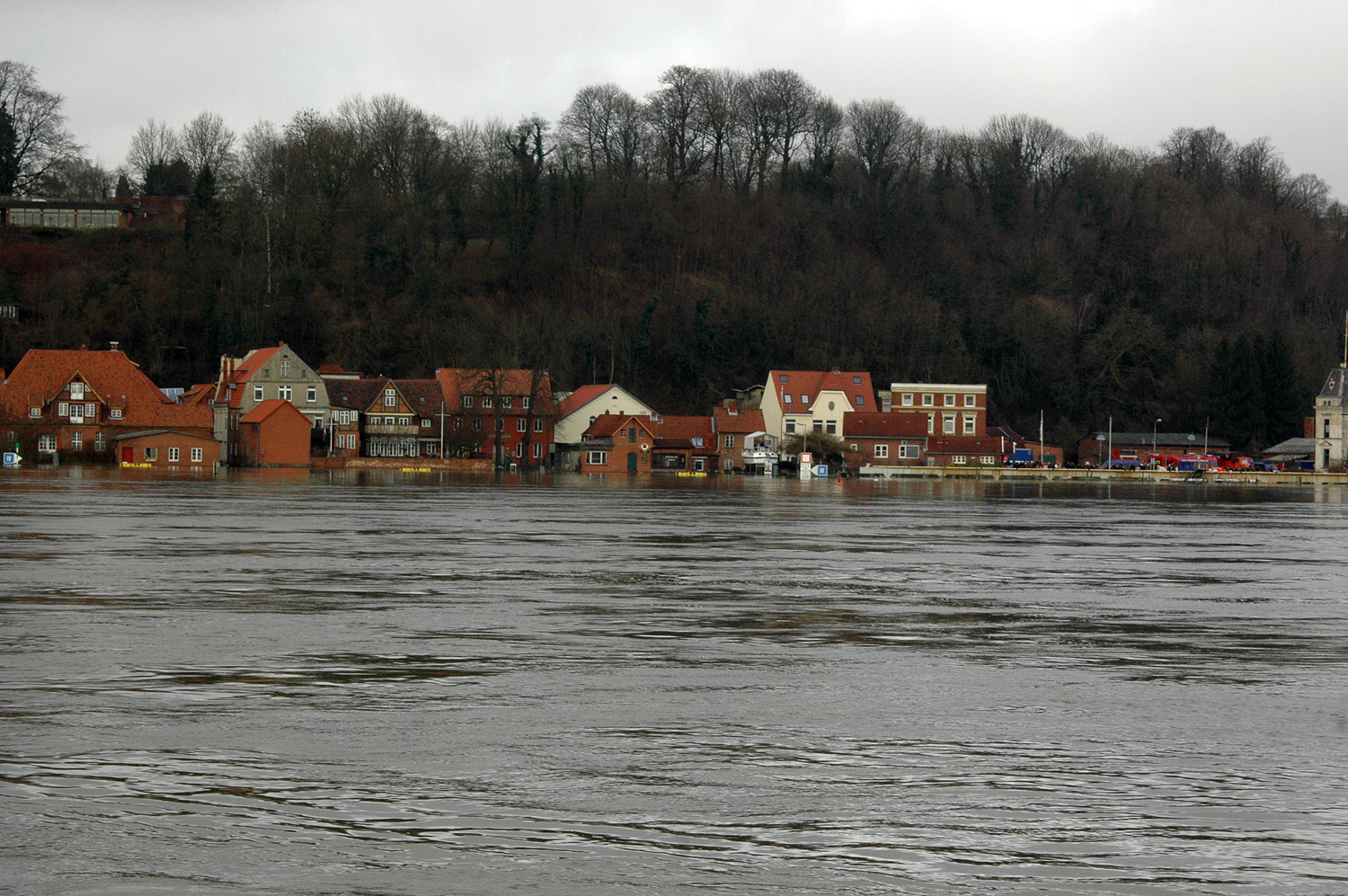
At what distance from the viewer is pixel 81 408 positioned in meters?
95.1

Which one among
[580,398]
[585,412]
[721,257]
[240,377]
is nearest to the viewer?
[240,377]

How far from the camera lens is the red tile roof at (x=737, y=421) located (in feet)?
364

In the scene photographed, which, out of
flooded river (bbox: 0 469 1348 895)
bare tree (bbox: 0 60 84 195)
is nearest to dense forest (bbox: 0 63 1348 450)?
bare tree (bbox: 0 60 84 195)

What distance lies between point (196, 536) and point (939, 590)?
16316 mm

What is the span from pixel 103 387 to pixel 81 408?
217 centimetres

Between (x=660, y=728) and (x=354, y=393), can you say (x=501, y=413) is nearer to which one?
(x=354, y=393)

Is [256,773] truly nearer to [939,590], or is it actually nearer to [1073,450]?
[939,590]

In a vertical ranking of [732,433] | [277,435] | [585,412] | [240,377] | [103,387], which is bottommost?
[277,435]

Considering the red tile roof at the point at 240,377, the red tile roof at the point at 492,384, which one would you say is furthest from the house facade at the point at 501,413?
the red tile roof at the point at 240,377

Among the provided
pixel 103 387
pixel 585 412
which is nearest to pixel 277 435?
pixel 103 387

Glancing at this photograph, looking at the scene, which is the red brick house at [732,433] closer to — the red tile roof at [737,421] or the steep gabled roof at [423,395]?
the red tile roof at [737,421]

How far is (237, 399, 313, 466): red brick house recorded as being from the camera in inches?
3698

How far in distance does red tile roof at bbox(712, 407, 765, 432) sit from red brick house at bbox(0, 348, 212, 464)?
38.9 metres

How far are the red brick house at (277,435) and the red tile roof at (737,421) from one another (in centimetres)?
3272
